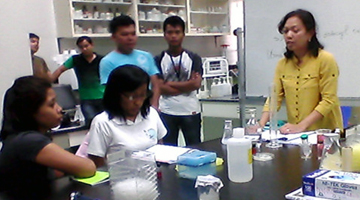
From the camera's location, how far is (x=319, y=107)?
2.04 meters

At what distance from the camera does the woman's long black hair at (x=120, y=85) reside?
170cm

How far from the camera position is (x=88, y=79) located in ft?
11.2

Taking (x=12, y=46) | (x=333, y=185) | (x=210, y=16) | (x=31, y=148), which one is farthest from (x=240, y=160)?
(x=210, y=16)

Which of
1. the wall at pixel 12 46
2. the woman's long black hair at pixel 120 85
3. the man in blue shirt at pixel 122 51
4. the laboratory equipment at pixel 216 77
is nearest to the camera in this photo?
the woman's long black hair at pixel 120 85

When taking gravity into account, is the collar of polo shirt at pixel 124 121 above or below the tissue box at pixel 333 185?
above

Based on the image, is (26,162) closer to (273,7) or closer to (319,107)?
(319,107)

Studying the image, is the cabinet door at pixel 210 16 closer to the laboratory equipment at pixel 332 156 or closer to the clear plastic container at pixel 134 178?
the laboratory equipment at pixel 332 156

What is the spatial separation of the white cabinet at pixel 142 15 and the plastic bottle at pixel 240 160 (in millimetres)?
2750

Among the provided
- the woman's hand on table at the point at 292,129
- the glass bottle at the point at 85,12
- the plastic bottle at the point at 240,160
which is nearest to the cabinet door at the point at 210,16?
the glass bottle at the point at 85,12

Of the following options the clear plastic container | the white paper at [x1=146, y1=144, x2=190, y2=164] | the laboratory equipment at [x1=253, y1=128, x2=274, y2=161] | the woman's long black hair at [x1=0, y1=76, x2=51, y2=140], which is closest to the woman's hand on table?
the laboratory equipment at [x1=253, y1=128, x2=274, y2=161]

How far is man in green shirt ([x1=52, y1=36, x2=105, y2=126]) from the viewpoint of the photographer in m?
3.40

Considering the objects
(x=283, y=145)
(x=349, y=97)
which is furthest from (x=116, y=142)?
(x=349, y=97)

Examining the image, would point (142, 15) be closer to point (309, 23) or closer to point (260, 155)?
point (309, 23)

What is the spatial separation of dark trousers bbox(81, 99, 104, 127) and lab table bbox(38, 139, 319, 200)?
197cm
